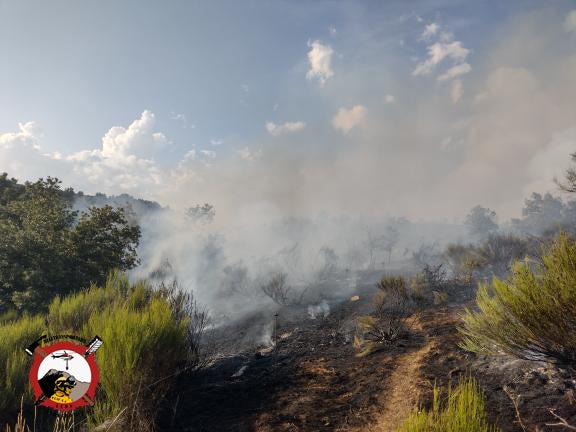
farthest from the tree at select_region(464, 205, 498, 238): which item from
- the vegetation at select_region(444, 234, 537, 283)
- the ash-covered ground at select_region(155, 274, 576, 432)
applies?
the ash-covered ground at select_region(155, 274, 576, 432)

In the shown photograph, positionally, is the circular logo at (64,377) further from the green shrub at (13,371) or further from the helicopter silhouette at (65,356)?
the green shrub at (13,371)

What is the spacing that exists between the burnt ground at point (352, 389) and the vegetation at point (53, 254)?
7.90 metres

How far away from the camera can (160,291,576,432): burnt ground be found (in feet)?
13.8

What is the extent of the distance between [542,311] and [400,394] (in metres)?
2.43

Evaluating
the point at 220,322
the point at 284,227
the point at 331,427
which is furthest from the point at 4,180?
the point at 284,227

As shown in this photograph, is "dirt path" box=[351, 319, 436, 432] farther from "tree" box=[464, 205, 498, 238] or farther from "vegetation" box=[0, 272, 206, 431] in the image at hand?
"tree" box=[464, 205, 498, 238]

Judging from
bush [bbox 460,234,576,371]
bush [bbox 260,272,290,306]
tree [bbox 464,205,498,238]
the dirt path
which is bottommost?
the dirt path

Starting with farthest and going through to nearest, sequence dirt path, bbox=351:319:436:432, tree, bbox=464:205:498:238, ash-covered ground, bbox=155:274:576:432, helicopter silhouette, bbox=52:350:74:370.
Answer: tree, bbox=464:205:498:238, dirt path, bbox=351:319:436:432, ash-covered ground, bbox=155:274:576:432, helicopter silhouette, bbox=52:350:74:370

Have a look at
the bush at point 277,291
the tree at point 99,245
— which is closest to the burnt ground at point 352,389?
the tree at point 99,245

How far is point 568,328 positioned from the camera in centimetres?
393

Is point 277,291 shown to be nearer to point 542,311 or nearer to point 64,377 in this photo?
point 64,377

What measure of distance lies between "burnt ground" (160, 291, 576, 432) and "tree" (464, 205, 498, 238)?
72272 mm

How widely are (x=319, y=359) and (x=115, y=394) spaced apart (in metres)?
5.08

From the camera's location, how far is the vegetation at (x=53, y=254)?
37.3ft
